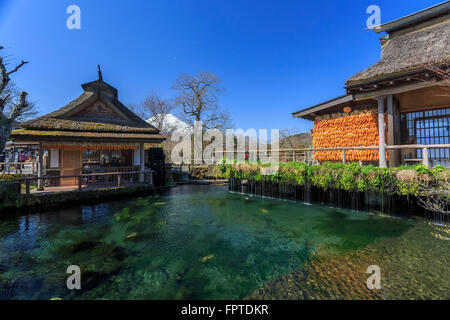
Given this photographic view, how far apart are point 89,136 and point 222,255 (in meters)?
9.98

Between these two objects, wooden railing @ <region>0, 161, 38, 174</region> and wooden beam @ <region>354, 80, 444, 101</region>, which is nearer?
wooden beam @ <region>354, 80, 444, 101</region>

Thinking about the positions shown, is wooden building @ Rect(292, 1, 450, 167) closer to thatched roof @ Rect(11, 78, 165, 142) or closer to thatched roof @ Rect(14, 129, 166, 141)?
thatched roof @ Rect(14, 129, 166, 141)

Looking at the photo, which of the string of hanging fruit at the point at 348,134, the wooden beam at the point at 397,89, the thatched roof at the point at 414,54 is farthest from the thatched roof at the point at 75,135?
the thatched roof at the point at 414,54

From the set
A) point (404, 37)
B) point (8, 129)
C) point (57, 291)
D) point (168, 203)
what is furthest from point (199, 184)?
point (404, 37)

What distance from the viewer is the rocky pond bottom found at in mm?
3427

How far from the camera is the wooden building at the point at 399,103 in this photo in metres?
6.84

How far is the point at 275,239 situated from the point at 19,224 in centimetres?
903

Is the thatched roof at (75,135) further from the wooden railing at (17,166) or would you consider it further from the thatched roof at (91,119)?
the wooden railing at (17,166)

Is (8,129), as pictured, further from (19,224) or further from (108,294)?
(108,294)

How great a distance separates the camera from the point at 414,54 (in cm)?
738

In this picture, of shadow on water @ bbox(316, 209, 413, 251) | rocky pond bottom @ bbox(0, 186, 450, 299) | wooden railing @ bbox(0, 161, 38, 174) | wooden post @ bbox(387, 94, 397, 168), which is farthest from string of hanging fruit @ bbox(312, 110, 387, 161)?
wooden railing @ bbox(0, 161, 38, 174)

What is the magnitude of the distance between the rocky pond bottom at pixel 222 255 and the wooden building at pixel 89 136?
13.2ft

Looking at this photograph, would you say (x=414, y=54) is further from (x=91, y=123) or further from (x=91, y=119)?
(x=91, y=119)

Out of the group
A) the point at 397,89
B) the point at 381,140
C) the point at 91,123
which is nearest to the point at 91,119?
the point at 91,123
